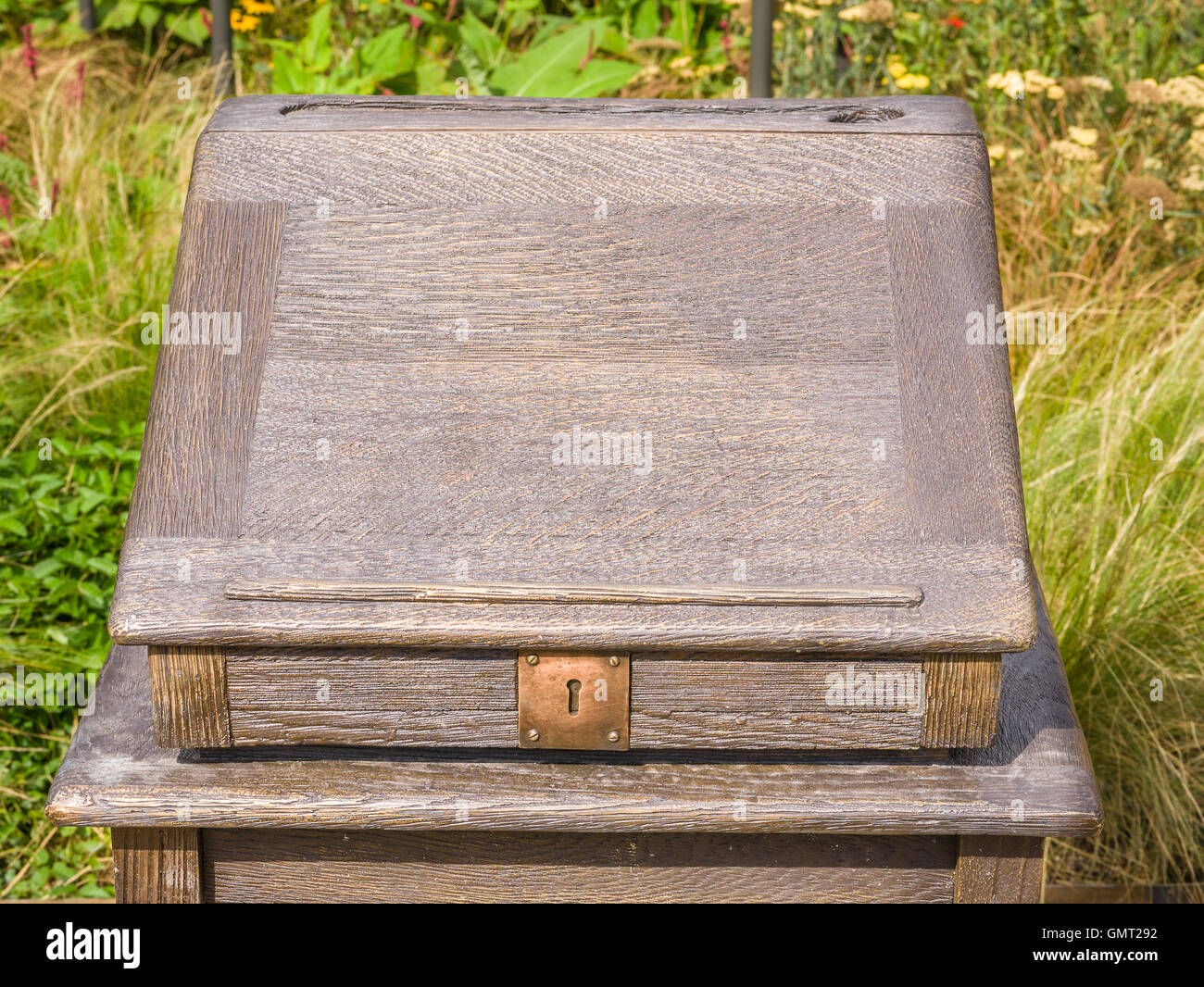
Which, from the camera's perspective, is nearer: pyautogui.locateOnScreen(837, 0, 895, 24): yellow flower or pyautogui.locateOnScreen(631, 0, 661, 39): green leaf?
pyautogui.locateOnScreen(837, 0, 895, 24): yellow flower

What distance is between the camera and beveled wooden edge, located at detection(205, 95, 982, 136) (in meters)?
1.50

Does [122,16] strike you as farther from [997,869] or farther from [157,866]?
[997,869]

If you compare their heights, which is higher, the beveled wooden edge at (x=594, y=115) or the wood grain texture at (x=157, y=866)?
the beveled wooden edge at (x=594, y=115)

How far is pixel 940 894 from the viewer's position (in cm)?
131

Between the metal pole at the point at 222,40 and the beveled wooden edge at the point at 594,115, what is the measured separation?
2561 mm

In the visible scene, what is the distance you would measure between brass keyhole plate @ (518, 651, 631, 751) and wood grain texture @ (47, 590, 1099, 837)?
0.05 meters

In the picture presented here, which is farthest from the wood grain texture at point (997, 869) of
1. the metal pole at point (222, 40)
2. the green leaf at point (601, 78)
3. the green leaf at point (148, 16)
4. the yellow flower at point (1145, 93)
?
the green leaf at point (148, 16)

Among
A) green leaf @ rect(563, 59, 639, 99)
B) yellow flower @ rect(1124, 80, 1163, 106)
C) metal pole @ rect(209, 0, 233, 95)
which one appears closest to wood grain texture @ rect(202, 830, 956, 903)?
yellow flower @ rect(1124, 80, 1163, 106)

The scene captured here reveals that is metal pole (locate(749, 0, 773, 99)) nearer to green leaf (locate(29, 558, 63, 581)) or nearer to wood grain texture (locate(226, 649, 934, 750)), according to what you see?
green leaf (locate(29, 558, 63, 581))

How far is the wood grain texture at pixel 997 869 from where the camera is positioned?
127 cm

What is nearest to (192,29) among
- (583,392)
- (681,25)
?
(681,25)

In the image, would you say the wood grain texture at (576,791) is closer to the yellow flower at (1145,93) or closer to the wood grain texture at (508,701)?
the wood grain texture at (508,701)

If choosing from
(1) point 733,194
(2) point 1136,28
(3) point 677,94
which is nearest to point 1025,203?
(2) point 1136,28

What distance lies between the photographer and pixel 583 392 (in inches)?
51.1
